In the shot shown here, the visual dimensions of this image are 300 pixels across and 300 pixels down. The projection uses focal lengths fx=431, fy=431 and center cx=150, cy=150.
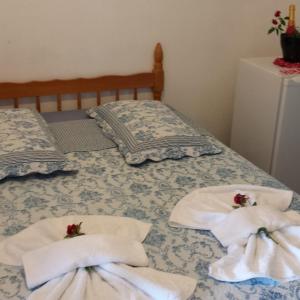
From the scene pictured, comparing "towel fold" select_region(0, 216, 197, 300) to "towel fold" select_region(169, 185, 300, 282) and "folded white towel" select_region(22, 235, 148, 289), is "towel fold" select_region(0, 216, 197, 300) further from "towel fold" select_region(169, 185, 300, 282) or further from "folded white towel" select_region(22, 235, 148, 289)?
"towel fold" select_region(169, 185, 300, 282)

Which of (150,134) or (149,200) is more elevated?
(150,134)

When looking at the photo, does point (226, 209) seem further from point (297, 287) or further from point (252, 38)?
point (252, 38)

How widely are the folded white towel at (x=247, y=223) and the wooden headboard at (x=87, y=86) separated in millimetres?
1391

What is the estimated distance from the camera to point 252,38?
9.58ft

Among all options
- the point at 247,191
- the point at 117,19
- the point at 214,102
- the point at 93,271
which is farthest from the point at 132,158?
the point at 214,102

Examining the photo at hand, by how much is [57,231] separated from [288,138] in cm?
152

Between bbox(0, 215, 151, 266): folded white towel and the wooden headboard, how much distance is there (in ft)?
3.86

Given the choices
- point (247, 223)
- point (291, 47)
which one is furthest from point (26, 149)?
point (291, 47)

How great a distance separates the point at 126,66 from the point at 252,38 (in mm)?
898

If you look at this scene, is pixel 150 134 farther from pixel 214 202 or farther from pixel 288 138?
pixel 288 138

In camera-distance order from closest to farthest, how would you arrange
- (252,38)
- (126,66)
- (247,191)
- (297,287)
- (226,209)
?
1. (297,287)
2. (226,209)
3. (247,191)
4. (126,66)
5. (252,38)

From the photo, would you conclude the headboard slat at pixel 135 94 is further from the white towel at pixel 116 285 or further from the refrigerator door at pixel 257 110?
the white towel at pixel 116 285

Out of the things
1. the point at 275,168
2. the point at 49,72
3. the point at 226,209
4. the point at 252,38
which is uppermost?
the point at 252,38

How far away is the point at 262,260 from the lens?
4.34ft
